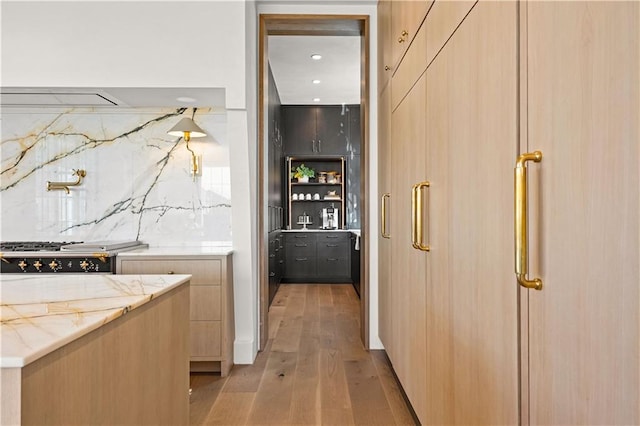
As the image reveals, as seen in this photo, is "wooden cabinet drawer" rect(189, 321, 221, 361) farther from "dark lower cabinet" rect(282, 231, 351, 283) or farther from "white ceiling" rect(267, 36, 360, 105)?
"dark lower cabinet" rect(282, 231, 351, 283)

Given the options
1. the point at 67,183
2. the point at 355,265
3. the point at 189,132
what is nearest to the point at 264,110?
the point at 189,132

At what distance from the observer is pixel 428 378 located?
1944mm

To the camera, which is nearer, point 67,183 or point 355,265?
point 67,183

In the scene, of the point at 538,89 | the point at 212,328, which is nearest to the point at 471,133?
the point at 538,89

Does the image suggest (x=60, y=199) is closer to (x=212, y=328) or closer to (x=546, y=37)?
(x=212, y=328)

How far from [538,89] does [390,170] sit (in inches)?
75.8

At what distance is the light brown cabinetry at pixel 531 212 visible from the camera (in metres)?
0.73

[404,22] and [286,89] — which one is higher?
[286,89]

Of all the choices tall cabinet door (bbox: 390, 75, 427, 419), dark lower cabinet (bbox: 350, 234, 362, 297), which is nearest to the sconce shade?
tall cabinet door (bbox: 390, 75, 427, 419)

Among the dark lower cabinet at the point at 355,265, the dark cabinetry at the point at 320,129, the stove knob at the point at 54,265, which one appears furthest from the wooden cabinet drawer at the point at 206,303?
the dark cabinetry at the point at 320,129

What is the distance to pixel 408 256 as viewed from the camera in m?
2.36

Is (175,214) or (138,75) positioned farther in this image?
(175,214)

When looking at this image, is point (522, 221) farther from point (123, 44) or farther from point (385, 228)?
point (123, 44)

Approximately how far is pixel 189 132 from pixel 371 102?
1396mm
